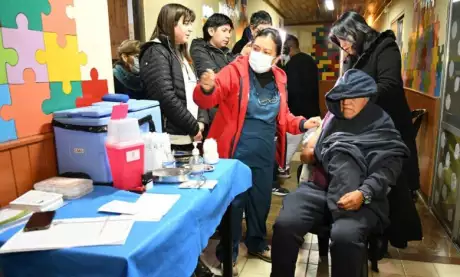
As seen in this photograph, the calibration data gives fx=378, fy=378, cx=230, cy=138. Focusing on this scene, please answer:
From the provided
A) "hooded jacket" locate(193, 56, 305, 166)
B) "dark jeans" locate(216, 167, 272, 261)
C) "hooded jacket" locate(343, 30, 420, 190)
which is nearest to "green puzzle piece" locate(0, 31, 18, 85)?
"hooded jacket" locate(193, 56, 305, 166)

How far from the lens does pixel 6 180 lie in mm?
1404

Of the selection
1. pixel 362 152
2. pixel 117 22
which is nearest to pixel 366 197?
pixel 362 152

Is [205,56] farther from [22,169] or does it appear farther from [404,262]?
[404,262]

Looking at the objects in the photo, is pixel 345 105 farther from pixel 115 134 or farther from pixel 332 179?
pixel 115 134

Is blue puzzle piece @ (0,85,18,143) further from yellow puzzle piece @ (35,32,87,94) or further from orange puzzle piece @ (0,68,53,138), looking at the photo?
yellow puzzle piece @ (35,32,87,94)

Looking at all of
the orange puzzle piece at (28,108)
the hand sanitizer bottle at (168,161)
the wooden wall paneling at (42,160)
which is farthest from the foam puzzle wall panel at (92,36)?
the hand sanitizer bottle at (168,161)

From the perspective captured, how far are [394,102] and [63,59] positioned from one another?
1.93 metres

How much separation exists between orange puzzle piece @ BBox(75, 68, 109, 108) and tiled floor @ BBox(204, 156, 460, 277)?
4.01ft

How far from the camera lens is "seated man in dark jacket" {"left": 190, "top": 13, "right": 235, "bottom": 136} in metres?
2.77

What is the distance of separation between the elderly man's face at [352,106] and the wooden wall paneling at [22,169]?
1506mm

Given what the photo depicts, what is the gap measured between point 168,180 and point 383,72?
150 centimetres

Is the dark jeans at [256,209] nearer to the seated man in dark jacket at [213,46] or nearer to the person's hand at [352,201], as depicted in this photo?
the person's hand at [352,201]

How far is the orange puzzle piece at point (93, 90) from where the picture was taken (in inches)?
71.2

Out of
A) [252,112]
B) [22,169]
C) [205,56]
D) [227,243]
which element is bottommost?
[227,243]
